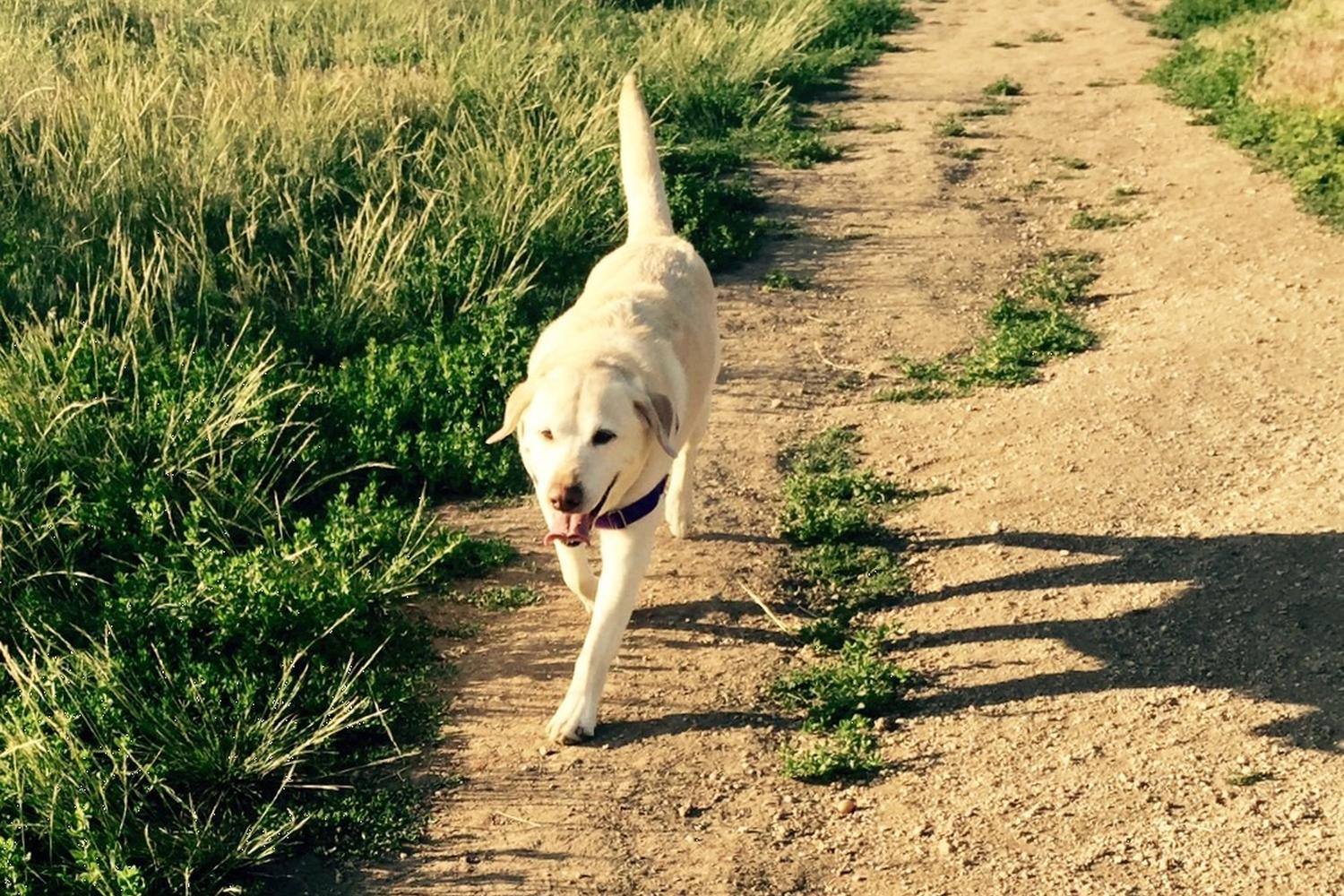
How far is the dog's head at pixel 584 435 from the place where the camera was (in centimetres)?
402

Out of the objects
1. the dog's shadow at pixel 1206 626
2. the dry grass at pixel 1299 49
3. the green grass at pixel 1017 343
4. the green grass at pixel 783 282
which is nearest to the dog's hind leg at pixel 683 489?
the dog's shadow at pixel 1206 626

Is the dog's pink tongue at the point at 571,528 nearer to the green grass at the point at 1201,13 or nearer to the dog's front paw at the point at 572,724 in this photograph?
the dog's front paw at the point at 572,724

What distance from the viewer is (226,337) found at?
6633mm

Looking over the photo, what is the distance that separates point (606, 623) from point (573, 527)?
352 mm

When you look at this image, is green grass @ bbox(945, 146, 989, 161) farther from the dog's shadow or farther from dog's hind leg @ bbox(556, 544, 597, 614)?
dog's hind leg @ bbox(556, 544, 597, 614)

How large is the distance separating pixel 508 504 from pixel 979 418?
207 cm

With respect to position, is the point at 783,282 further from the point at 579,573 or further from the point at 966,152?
the point at 579,573

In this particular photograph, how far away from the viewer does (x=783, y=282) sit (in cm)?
809

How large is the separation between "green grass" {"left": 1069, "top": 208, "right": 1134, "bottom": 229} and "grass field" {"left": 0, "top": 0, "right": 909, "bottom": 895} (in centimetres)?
199

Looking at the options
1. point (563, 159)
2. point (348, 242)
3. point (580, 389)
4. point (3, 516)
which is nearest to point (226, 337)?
point (348, 242)

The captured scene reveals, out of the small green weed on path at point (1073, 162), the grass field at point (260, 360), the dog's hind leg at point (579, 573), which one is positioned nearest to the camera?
the grass field at point (260, 360)

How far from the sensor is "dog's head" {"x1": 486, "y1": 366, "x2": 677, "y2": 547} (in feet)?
13.2

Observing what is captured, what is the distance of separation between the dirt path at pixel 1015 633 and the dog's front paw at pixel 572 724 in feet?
0.21

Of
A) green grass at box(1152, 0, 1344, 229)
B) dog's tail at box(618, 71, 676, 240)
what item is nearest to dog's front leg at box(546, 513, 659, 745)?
dog's tail at box(618, 71, 676, 240)
